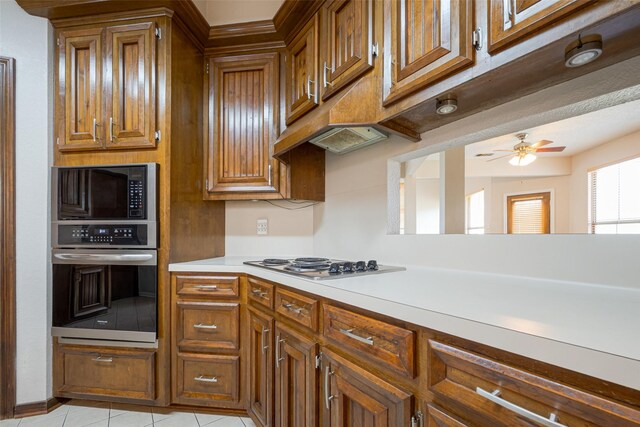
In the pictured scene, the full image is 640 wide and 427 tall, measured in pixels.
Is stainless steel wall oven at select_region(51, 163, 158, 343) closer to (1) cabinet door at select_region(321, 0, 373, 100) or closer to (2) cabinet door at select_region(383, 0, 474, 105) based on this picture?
(1) cabinet door at select_region(321, 0, 373, 100)

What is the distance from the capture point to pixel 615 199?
0.98 meters

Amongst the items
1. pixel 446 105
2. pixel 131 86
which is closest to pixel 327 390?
pixel 446 105

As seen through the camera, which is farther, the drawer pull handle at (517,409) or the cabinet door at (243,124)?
the cabinet door at (243,124)

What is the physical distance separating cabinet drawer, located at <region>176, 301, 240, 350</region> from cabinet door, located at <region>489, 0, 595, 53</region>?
5.37ft

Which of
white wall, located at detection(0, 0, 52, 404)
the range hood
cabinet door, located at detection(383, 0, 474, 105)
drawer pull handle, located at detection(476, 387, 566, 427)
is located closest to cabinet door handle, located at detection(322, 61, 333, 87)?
the range hood

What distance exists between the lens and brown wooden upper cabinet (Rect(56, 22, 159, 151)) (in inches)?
69.6

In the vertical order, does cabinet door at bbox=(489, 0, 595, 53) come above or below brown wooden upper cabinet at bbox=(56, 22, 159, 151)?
below

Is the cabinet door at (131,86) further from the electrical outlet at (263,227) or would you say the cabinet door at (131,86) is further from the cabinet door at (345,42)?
the cabinet door at (345,42)

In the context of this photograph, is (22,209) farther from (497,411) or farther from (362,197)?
(497,411)

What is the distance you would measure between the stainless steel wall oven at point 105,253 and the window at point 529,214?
179 centimetres

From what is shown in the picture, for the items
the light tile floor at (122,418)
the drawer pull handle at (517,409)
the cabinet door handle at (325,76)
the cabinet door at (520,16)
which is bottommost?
the light tile floor at (122,418)

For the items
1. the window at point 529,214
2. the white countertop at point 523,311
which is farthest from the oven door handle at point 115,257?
the window at point 529,214

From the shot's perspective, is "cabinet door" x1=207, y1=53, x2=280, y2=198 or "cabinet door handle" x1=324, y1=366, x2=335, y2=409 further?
"cabinet door" x1=207, y1=53, x2=280, y2=198

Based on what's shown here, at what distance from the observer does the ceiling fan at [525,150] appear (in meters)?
1.13
